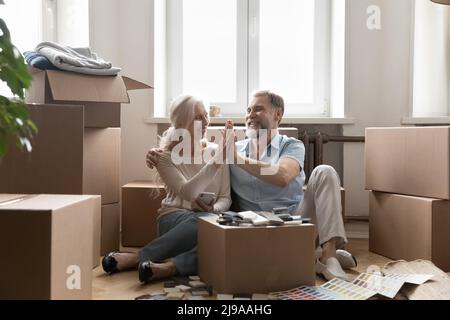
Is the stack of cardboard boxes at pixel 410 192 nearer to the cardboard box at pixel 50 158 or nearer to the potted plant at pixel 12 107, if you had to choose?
the cardboard box at pixel 50 158

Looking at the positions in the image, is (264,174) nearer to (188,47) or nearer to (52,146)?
(52,146)

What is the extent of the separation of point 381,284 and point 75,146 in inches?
48.8

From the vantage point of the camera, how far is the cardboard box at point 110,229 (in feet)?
8.81

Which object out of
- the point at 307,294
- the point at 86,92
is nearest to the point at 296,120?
the point at 86,92

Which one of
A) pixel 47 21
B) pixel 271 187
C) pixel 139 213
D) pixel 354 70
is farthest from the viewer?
pixel 354 70

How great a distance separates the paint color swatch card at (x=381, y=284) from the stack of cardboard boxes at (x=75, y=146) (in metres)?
1.08

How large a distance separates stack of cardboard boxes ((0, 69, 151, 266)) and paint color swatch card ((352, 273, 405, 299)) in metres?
1.08

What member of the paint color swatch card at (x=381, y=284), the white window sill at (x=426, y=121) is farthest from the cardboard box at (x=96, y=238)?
the white window sill at (x=426, y=121)

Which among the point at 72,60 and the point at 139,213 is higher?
the point at 72,60

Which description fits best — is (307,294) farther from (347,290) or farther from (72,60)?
(72,60)

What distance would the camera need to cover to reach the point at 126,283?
2225 mm

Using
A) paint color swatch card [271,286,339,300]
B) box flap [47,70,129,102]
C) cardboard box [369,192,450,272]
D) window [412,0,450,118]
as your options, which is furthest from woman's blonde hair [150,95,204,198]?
window [412,0,450,118]

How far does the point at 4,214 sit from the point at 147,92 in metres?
1.97

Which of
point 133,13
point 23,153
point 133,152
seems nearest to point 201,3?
point 133,13
